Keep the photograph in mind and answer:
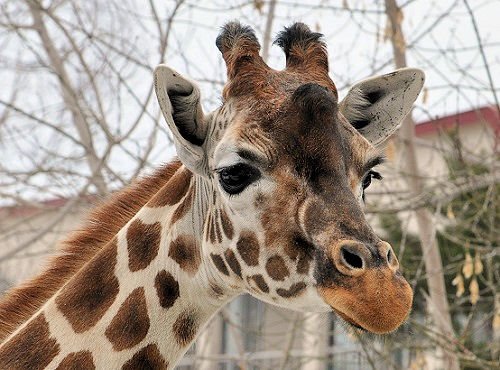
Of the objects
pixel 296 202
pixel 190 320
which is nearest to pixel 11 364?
pixel 190 320

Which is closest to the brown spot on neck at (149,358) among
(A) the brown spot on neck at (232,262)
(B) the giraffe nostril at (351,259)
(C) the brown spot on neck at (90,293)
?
(C) the brown spot on neck at (90,293)

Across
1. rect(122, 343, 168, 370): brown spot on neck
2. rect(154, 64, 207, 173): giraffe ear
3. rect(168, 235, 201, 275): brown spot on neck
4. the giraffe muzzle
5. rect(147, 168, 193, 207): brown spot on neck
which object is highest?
rect(154, 64, 207, 173): giraffe ear

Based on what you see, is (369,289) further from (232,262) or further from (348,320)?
(232,262)

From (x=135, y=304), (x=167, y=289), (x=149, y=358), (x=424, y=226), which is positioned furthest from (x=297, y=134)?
(x=424, y=226)

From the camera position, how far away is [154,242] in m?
4.71

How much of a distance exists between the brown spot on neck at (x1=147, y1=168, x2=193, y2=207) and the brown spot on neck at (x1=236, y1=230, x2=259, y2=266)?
554mm

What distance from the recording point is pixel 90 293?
462cm

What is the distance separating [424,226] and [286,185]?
628 centimetres

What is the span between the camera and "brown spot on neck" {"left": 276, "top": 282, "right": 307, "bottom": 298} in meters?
4.11

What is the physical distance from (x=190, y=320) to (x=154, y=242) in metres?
0.43

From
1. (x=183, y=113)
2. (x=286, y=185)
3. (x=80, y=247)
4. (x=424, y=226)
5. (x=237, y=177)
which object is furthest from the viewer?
(x=424, y=226)

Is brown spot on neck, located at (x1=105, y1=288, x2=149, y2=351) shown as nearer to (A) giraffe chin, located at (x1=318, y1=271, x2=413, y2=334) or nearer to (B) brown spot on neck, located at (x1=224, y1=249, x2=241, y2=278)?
(B) brown spot on neck, located at (x1=224, y1=249, x2=241, y2=278)

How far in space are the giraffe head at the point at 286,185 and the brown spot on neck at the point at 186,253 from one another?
0.31ft

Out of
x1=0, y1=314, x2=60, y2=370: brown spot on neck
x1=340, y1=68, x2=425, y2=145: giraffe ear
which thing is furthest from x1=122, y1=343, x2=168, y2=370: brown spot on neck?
x1=340, y1=68, x2=425, y2=145: giraffe ear
